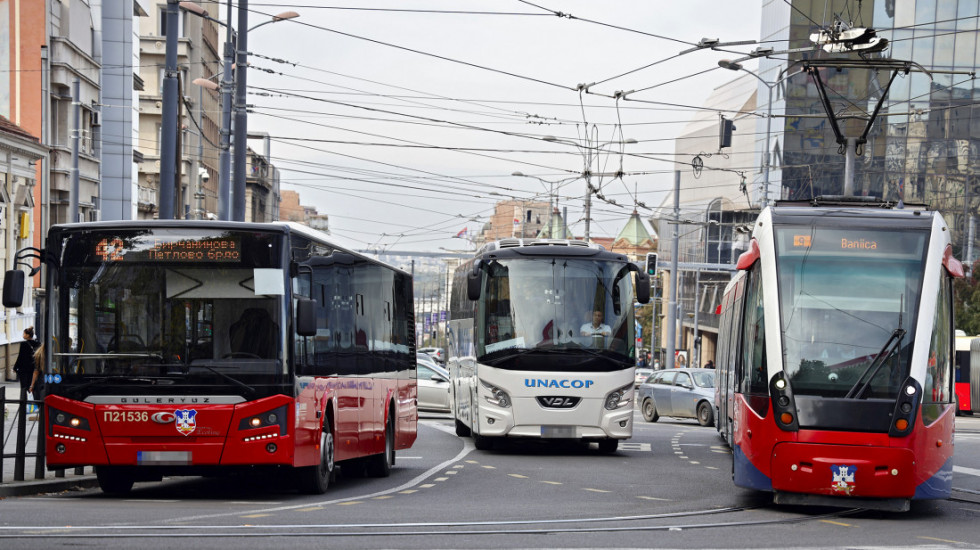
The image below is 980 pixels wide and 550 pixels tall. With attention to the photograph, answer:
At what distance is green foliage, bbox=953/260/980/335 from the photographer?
53.8 meters

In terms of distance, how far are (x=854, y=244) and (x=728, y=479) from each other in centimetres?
513

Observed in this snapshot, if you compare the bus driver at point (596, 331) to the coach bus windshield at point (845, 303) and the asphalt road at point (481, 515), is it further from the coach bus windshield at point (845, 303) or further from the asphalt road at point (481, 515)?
the coach bus windshield at point (845, 303)

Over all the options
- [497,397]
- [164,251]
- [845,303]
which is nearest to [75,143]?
[497,397]

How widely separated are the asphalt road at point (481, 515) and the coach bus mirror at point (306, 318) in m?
1.59

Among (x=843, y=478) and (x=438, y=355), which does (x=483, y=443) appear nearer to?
(x=843, y=478)

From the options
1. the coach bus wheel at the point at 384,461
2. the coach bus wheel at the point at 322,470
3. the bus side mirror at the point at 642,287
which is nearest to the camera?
the coach bus wheel at the point at 322,470

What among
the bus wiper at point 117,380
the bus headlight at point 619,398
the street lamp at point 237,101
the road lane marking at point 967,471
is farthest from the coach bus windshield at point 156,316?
the road lane marking at point 967,471

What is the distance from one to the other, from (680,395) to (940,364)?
2278 cm

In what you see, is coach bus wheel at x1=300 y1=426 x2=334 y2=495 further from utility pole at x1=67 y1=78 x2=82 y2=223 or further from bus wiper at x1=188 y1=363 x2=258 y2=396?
utility pole at x1=67 y1=78 x2=82 y2=223

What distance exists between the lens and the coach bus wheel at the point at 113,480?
14.0m

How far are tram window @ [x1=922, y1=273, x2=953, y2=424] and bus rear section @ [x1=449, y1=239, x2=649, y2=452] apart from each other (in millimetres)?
8686

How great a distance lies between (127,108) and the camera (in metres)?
51.2

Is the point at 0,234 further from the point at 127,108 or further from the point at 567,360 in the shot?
the point at 567,360

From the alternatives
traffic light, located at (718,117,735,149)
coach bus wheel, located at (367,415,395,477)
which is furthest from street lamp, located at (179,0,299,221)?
traffic light, located at (718,117,735,149)
